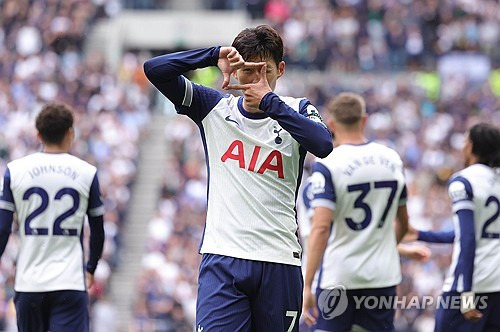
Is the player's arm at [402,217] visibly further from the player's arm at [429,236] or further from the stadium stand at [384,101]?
the stadium stand at [384,101]

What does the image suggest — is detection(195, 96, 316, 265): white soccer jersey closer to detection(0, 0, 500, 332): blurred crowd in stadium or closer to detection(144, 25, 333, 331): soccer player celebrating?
detection(144, 25, 333, 331): soccer player celebrating

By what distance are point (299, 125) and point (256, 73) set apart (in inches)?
14.6

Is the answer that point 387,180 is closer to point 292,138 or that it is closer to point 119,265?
point 292,138

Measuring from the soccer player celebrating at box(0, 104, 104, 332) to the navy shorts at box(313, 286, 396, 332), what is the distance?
5.64ft

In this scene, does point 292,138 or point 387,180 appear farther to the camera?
point 387,180

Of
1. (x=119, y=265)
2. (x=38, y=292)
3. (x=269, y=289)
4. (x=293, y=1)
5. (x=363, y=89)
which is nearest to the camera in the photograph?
(x=269, y=289)

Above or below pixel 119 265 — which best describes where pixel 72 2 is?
above

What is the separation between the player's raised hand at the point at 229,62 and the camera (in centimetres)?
610

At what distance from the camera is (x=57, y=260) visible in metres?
8.11

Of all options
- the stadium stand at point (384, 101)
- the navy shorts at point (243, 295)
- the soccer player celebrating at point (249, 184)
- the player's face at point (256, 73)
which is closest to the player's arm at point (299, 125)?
the soccer player celebrating at point (249, 184)

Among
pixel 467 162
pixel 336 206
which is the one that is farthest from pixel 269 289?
pixel 467 162

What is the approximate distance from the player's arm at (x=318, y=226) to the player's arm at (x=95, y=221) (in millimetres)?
1479

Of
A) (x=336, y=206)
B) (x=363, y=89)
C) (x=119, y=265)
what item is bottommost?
(x=119, y=265)

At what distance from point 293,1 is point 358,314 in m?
22.5
